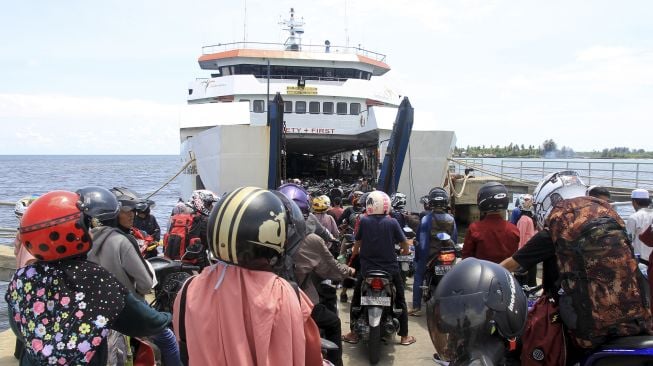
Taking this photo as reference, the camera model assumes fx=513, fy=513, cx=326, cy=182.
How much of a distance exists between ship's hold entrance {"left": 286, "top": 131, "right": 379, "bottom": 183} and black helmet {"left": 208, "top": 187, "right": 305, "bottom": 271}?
11355 millimetres

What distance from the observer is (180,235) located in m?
5.39

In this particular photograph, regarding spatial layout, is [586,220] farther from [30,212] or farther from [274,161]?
[274,161]

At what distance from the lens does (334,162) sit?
25531mm

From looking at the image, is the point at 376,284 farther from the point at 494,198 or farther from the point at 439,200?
the point at 439,200

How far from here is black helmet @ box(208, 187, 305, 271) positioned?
1738mm

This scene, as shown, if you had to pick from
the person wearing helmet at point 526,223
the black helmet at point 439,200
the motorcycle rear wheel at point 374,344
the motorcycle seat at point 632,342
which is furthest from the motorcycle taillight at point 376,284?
the motorcycle seat at point 632,342

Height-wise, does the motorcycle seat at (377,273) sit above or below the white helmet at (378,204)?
below

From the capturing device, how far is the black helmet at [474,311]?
179 centimetres

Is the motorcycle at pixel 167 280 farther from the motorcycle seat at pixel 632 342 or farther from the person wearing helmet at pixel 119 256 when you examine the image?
the motorcycle seat at pixel 632 342

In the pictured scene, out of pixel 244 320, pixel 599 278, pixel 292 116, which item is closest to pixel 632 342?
pixel 599 278

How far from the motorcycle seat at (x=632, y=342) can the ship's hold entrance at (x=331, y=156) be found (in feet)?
35.8

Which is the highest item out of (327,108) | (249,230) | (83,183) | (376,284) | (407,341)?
(327,108)

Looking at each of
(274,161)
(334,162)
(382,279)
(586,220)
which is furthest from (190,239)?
(334,162)

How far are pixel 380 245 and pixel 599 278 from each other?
8.25 ft
